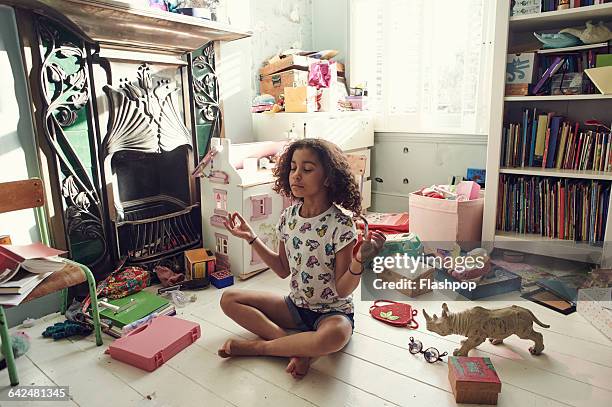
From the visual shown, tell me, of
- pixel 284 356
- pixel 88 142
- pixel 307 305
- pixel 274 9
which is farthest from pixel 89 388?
pixel 274 9

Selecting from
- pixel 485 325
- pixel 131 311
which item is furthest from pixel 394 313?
pixel 131 311

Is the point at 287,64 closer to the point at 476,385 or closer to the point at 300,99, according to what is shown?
the point at 300,99

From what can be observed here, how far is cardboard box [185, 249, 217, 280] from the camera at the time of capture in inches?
85.4

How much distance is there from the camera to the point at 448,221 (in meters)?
2.31

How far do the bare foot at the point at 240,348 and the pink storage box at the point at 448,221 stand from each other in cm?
124

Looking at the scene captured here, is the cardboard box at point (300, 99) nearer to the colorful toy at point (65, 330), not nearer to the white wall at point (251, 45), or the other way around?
the white wall at point (251, 45)

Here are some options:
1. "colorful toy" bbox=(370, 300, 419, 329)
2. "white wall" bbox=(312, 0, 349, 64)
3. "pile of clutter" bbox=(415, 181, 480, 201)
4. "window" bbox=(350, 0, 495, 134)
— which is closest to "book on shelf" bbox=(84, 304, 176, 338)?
"colorful toy" bbox=(370, 300, 419, 329)

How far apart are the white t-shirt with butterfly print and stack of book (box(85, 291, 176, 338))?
2.11 feet

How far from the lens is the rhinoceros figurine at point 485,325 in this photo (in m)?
1.47

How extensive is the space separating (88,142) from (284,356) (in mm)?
1282

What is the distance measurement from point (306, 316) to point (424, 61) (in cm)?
210

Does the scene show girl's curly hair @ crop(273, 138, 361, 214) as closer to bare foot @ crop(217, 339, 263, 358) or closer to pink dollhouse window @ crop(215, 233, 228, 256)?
bare foot @ crop(217, 339, 263, 358)

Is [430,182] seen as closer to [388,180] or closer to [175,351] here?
[388,180]

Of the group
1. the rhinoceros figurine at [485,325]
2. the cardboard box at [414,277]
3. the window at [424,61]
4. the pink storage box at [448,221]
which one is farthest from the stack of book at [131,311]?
the window at [424,61]
